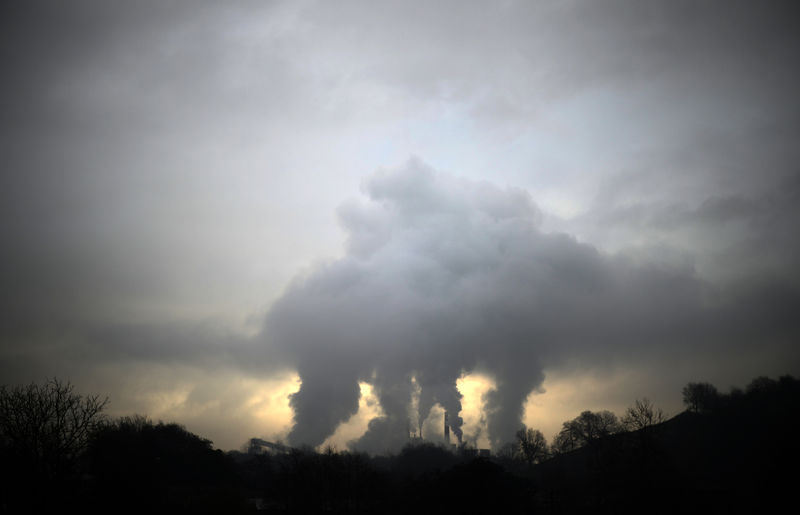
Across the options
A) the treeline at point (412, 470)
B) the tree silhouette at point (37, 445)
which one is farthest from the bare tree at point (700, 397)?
the tree silhouette at point (37, 445)

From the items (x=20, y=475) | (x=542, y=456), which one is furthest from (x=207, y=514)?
(x=542, y=456)

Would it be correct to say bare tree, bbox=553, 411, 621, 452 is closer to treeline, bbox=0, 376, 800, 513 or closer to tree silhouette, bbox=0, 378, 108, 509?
treeline, bbox=0, 376, 800, 513

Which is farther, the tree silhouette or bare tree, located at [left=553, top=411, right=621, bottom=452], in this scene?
bare tree, located at [left=553, top=411, right=621, bottom=452]

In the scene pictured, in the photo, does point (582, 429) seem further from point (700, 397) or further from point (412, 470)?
point (412, 470)

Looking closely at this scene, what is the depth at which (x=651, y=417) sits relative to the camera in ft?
215

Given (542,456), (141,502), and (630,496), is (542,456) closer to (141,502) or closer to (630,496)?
(630,496)

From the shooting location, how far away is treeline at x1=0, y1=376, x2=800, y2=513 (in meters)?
→ 44.2

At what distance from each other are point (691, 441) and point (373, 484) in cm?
6922

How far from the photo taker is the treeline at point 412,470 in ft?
145

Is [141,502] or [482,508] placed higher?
[141,502]

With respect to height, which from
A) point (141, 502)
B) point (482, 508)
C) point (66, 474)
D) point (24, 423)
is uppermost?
point (24, 423)

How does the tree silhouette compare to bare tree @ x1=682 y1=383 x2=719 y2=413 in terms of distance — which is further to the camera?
bare tree @ x1=682 y1=383 x2=719 y2=413

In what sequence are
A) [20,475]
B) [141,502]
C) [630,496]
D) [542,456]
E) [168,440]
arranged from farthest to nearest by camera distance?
[542,456] → [168,440] → [630,496] → [141,502] → [20,475]

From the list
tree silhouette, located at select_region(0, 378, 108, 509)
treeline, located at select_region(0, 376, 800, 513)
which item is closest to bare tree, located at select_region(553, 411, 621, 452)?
treeline, located at select_region(0, 376, 800, 513)
